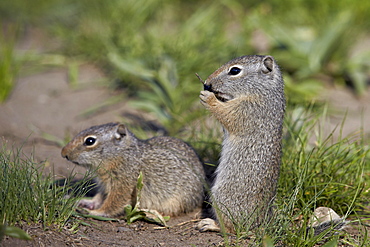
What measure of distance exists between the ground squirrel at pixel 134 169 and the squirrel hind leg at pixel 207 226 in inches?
13.3

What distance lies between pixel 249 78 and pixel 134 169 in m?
1.29

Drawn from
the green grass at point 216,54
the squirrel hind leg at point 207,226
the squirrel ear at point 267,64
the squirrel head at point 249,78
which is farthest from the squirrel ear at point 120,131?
the squirrel ear at point 267,64

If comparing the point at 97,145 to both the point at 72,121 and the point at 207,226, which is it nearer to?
the point at 207,226

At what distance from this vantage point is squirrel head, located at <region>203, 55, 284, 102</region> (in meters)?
3.94

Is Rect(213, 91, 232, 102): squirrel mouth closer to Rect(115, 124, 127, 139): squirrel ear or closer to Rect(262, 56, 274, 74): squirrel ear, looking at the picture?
Rect(262, 56, 274, 74): squirrel ear

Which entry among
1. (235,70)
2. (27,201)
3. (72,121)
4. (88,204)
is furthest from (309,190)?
(72,121)

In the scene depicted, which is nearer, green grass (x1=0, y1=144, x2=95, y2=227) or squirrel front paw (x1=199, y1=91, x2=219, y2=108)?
green grass (x1=0, y1=144, x2=95, y2=227)

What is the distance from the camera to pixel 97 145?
168 inches

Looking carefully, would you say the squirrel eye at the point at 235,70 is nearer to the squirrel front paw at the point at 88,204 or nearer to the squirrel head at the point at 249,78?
the squirrel head at the point at 249,78

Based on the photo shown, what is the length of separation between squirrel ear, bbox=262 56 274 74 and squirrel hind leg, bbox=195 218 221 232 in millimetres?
1317

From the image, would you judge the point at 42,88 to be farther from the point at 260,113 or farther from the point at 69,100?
the point at 260,113

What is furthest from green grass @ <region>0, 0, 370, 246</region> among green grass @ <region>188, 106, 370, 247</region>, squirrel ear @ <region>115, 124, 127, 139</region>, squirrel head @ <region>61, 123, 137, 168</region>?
squirrel ear @ <region>115, 124, 127, 139</region>

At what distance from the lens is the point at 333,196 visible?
4098 mm

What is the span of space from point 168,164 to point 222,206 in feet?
2.31
